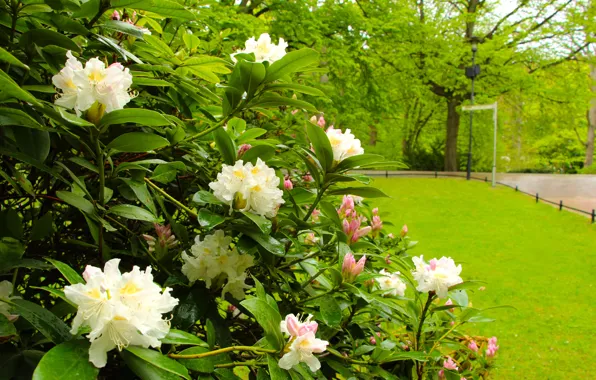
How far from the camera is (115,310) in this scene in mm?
564

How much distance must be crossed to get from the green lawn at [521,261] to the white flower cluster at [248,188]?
121cm

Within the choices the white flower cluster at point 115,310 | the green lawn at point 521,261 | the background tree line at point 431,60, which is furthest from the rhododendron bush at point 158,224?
the background tree line at point 431,60

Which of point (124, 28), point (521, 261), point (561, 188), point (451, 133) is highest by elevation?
point (451, 133)

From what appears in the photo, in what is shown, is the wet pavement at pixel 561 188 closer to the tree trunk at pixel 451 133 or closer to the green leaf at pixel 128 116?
the tree trunk at pixel 451 133

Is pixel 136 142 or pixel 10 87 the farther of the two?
pixel 136 142

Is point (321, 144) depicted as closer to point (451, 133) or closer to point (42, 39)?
point (42, 39)

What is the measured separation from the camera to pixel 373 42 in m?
11.4

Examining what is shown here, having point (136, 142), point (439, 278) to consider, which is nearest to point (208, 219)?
point (136, 142)

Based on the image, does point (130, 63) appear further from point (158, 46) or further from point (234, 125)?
point (234, 125)

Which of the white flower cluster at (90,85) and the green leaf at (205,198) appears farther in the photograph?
the green leaf at (205,198)

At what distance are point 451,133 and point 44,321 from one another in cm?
1762

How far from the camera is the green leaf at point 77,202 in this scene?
77cm

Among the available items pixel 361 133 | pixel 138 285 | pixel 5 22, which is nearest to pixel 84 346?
pixel 138 285

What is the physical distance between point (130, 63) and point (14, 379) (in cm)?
67
